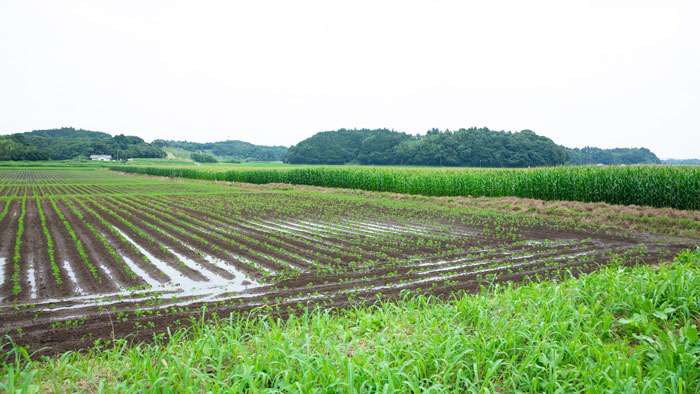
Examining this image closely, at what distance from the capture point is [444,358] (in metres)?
3.38

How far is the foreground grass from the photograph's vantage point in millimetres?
2982

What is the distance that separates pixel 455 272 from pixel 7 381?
729 centimetres

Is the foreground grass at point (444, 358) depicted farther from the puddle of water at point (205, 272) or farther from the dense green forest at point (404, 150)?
the dense green forest at point (404, 150)

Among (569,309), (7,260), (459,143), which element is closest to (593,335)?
(569,309)

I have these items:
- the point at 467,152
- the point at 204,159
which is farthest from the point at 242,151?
the point at 467,152

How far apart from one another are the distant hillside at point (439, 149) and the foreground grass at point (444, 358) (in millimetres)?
59268

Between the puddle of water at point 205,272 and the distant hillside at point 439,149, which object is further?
the distant hillside at point 439,149

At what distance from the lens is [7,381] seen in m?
2.99

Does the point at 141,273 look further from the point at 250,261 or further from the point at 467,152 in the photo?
the point at 467,152

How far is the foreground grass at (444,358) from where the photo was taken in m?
2.98

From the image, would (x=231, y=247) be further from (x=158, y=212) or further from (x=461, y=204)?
(x=461, y=204)

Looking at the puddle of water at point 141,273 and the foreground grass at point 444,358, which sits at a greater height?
the foreground grass at point 444,358

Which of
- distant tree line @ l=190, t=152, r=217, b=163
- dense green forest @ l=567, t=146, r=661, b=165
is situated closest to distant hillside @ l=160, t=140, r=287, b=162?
distant tree line @ l=190, t=152, r=217, b=163

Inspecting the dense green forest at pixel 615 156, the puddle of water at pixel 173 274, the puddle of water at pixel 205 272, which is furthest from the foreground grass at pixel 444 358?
the dense green forest at pixel 615 156
